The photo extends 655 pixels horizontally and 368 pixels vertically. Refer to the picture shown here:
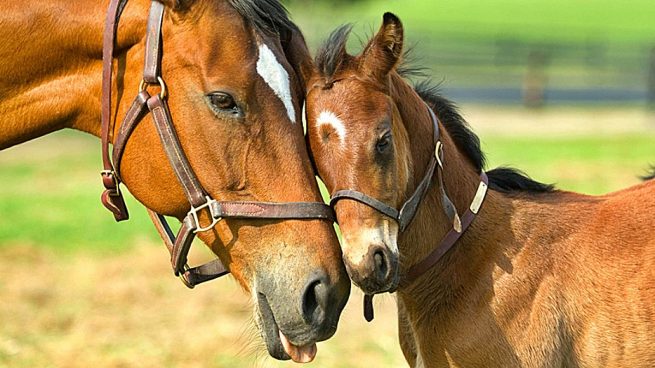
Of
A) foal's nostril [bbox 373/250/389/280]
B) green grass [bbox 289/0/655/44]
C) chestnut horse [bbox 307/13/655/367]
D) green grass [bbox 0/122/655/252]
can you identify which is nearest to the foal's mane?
chestnut horse [bbox 307/13/655/367]

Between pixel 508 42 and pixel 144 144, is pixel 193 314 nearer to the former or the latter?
pixel 144 144

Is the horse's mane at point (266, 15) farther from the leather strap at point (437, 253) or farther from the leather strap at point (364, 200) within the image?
the leather strap at point (437, 253)

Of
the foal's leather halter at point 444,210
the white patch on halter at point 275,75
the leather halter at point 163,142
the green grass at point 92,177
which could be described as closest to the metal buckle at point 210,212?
the leather halter at point 163,142

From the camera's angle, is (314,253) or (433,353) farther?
(433,353)

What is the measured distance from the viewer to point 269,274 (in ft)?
9.11

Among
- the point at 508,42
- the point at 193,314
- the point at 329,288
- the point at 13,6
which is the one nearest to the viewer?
the point at 329,288

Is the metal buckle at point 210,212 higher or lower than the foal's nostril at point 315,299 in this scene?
higher

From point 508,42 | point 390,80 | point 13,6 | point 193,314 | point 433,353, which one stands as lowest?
point 508,42

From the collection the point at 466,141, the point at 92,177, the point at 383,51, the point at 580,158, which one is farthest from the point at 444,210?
the point at 92,177

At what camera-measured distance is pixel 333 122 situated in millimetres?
3326

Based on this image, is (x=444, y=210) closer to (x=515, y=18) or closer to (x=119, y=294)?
(x=119, y=294)

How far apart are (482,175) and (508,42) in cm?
2852

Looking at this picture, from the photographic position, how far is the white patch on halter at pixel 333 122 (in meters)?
3.31

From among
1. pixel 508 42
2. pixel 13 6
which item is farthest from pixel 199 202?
pixel 508 42
